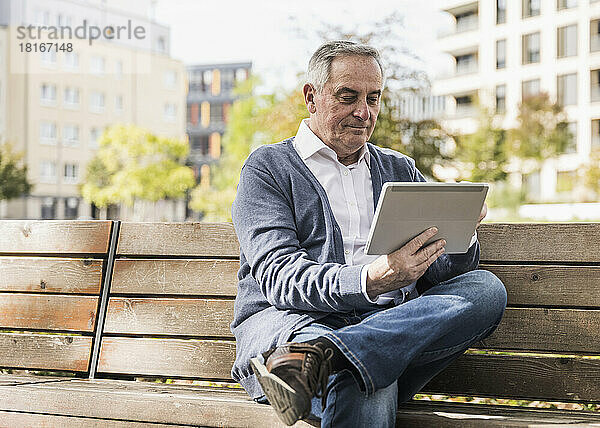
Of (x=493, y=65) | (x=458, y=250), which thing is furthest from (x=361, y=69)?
(x=493, y=65)

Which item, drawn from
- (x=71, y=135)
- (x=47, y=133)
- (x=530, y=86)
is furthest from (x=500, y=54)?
(x=47, y=133)

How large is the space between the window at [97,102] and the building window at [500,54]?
23.5m

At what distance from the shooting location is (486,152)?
32.3 m

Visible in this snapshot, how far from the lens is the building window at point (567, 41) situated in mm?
39463

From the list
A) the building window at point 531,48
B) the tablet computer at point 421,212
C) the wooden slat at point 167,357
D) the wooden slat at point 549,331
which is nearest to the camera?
the tablet computer at point 421,212

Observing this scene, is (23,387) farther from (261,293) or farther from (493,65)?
(493,65)

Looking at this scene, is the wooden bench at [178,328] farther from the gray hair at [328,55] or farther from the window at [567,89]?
the window at [567,89]

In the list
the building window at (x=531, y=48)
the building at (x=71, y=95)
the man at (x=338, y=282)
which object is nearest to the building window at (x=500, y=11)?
the building window at (x=531, y=48)

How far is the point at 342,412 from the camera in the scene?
220 cm

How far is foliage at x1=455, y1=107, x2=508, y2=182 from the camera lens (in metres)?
32.1

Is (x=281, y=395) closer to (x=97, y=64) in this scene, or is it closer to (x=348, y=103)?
Result: (x=348, y=103)

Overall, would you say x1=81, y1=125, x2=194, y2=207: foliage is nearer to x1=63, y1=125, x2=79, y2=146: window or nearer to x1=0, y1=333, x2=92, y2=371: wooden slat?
x1=63, y1=125, x2=79, y2=146: window

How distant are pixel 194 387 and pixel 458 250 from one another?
3.67 feet

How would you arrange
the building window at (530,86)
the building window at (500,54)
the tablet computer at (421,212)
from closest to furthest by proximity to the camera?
1. the tablet computer at (421,212)
2. the building window at (530,86)
3. the building window at (500,54)
